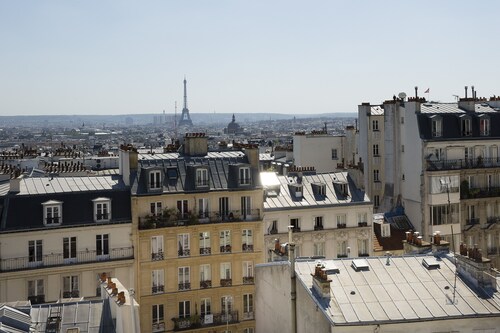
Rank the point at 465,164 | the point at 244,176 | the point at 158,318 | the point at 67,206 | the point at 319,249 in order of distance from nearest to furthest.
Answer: the point at 67,206, the point at 158,318, the point at 244,176, the point at 319,249, the point at 465,164

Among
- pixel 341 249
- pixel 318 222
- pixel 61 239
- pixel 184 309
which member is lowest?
pixel 184 309

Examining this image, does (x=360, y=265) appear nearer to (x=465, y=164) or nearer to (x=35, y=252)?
(x=35, y=252)

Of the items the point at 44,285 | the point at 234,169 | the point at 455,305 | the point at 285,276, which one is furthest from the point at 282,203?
the point at 455,305

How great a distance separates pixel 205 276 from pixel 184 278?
151 cm

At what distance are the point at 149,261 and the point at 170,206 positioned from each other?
4.02 meters

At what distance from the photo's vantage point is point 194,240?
1863 inches

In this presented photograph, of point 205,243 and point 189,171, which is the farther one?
point 189,171

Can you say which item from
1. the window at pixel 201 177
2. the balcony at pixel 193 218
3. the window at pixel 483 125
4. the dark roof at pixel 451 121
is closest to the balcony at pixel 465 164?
the dark roof at pixel 451 121

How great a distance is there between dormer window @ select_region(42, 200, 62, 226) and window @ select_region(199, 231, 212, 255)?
974cm

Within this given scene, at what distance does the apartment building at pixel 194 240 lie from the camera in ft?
151

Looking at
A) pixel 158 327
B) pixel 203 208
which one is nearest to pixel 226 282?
pixel 203 208

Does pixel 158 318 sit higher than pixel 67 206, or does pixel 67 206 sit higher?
pixel 67 206

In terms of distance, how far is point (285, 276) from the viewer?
26.4 meters

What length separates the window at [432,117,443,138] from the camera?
5544cm
